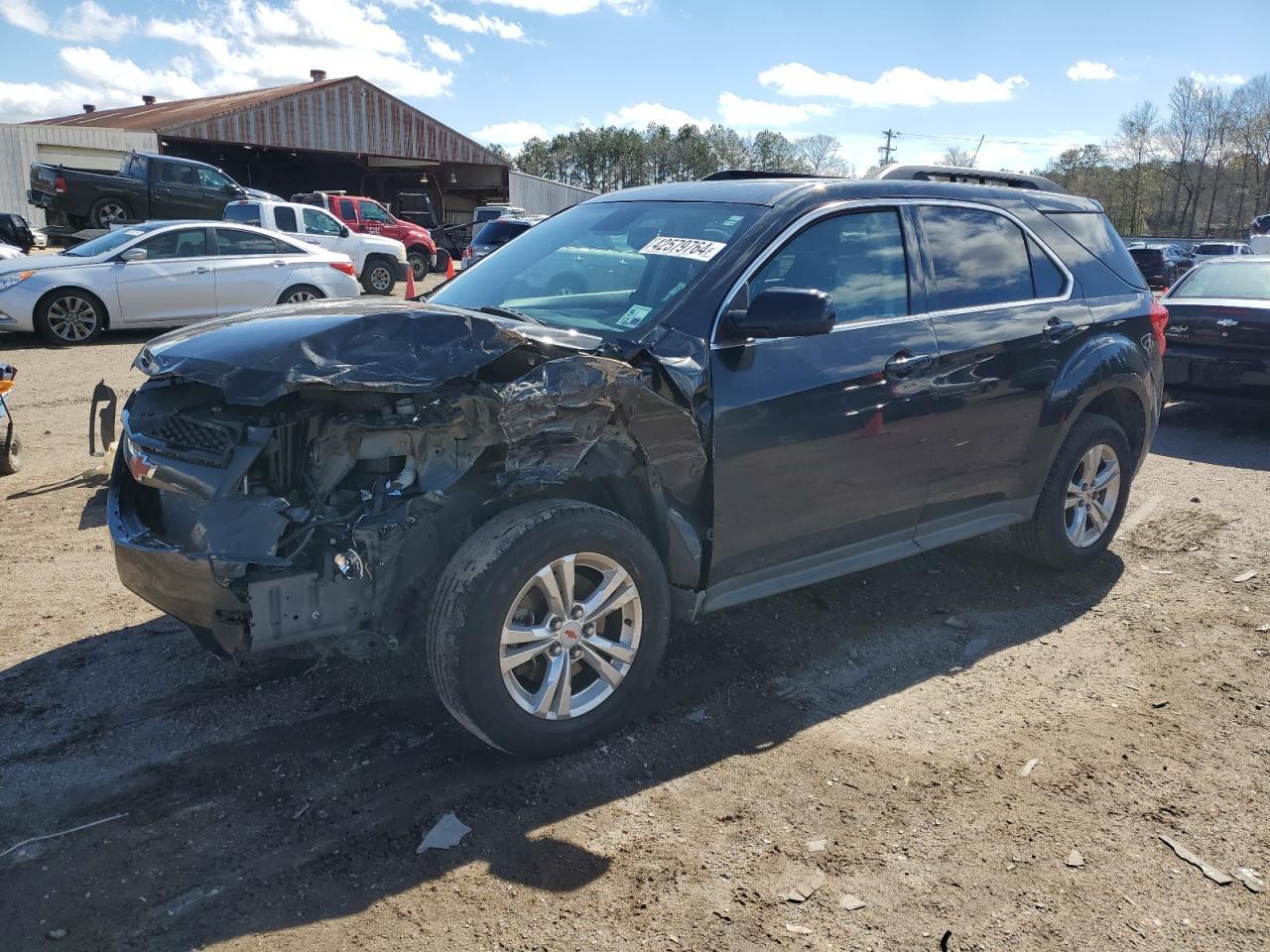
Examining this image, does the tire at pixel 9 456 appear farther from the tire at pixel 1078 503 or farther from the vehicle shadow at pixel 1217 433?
the vehicle shadow at pixel 1217 433

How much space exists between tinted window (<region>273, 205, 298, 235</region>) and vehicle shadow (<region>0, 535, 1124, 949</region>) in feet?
53.2

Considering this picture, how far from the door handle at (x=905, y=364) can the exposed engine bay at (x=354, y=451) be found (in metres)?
1.02

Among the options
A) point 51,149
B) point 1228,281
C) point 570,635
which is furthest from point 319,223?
point 51,149

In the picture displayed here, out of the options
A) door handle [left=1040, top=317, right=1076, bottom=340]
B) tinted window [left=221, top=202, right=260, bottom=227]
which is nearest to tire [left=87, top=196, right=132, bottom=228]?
tinted window [left=221, top=202, right=260, bottom=227]

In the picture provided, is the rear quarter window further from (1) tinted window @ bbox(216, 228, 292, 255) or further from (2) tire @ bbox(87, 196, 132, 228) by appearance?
(2) tire @ bbox(87, 196, 132, 228)

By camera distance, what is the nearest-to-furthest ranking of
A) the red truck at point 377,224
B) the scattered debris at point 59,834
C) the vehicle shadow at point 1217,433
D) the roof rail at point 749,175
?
the scattered debris at point 59,834 < the roof rail at point 749,175 < the vehicle shadow at point 1217,433 < the red truck at point 377,224

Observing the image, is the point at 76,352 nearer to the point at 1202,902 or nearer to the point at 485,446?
the point at 485,446

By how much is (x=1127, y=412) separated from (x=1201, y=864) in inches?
120

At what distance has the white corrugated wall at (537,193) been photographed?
43469mm

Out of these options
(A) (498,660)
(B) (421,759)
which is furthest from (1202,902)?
(B) (421,759)

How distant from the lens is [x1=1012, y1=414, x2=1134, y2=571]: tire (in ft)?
16.5

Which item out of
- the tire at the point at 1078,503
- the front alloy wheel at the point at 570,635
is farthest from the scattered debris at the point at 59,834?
the tire at the point at 1078,503

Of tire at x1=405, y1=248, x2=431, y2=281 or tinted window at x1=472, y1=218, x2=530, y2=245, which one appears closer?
tinted window at x1=472, y1=218, x2=530, y2=245

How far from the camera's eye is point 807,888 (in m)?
2.82
